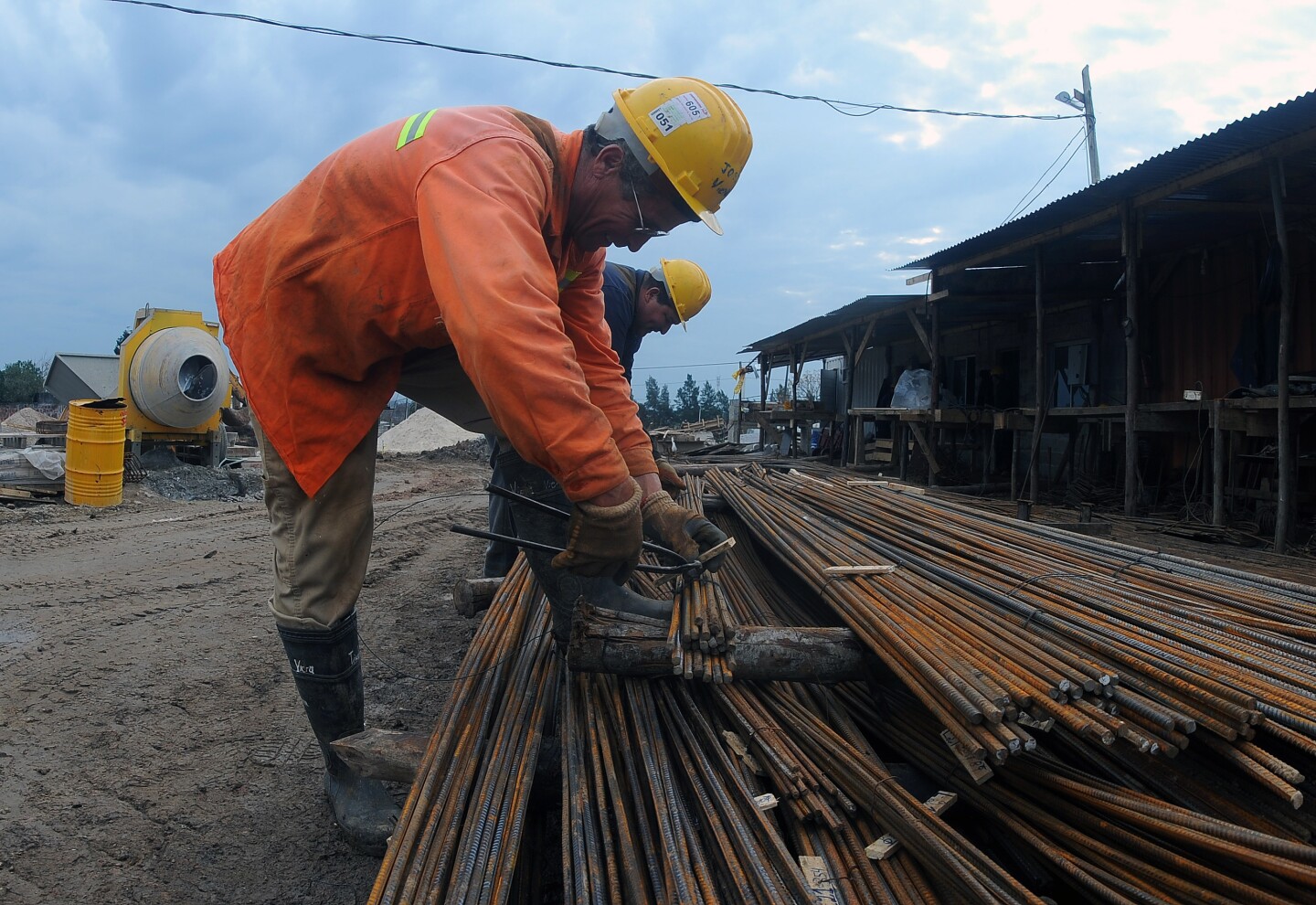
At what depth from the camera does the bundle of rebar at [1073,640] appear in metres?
1.58

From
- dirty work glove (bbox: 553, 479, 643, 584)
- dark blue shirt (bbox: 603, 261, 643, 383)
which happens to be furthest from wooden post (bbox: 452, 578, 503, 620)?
dirty work glove (bbox: 553, 479, 643, 584)

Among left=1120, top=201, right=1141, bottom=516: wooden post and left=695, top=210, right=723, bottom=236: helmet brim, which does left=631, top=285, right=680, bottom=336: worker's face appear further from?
left=1120, top=201, right=1141, bottom=516: wooden post

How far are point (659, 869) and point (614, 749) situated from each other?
412mm

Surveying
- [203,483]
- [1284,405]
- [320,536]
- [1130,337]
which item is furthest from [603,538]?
[203,483]

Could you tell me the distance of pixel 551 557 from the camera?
7.41ft

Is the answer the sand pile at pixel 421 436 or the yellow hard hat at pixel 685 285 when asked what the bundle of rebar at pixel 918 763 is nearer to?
the yellow hard hat at pixel 685 285

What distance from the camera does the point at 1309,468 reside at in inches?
282

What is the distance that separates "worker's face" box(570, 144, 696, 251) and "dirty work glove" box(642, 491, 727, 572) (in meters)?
0.87

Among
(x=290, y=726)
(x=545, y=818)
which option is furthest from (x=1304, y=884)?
(x=290, y=726)

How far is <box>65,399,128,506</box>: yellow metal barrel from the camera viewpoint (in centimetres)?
826

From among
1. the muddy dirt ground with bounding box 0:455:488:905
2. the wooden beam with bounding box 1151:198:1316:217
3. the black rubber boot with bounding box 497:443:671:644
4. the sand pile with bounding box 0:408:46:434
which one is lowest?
the muddy dirt ground with bounding box 0:455:488:905

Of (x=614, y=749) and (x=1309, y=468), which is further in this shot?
(x=1309, y=468)

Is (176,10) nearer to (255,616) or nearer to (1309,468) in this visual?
(255,616)

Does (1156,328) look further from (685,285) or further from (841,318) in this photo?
(685,285)
